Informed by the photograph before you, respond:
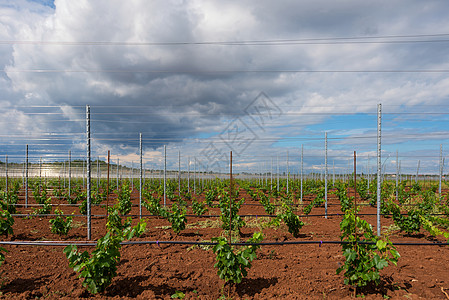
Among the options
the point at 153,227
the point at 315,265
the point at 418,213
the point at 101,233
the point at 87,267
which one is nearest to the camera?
the point at 87,267

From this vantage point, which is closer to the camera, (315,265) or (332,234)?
(315,265)

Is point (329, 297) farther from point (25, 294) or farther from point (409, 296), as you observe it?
point (25, 294)

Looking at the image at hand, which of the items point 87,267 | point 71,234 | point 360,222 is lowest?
point 71,234

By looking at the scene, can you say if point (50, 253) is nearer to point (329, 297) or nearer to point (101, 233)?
point (101, 233)

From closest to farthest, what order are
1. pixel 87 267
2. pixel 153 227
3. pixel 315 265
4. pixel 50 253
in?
1. pixel 87 267
2. pixel 315 265
3. pixel 50 253
4. pixel 153 227

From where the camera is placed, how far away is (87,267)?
3.78 meters

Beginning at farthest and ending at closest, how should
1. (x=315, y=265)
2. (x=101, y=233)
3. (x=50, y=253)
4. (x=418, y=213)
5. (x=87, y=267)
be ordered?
(x=101, y=233) → (x=418, y=213) → (x=50, y=253) → (x=315, y=265) → (x=87, y=267)

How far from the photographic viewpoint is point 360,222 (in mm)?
3930

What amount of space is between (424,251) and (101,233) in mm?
8238

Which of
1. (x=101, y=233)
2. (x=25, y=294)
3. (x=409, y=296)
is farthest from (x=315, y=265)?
(x=101, y=233)

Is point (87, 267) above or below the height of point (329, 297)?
above

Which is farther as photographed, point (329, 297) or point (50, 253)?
point (50, 253)

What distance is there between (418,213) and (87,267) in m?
7.80

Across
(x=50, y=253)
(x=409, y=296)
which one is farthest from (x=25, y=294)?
(x=409, y=296)
